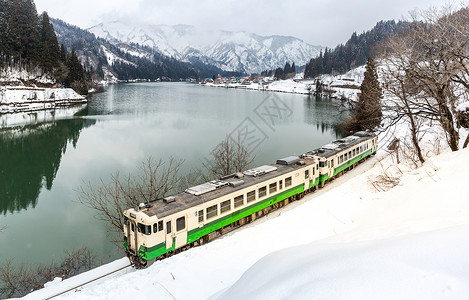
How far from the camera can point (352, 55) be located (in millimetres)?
137500

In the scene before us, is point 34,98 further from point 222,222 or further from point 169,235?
point 169,235

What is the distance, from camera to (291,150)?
29.8m

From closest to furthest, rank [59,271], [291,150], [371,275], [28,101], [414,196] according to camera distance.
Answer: [371,275]
[414,196]
[59,271]
[291,150]
[28,101]

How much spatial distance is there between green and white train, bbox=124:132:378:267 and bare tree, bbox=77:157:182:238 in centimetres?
304

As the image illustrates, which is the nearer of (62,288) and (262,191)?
(62,288)

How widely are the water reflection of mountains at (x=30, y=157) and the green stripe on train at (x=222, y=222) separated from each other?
41.1 feet

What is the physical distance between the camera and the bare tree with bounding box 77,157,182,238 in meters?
15.6

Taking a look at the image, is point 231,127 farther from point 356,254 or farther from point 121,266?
point 356,254

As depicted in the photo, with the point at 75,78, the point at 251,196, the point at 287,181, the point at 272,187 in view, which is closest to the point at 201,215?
the point at 251,196

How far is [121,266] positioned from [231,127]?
29.2 m

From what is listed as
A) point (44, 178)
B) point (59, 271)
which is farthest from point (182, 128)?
point (59, 271)

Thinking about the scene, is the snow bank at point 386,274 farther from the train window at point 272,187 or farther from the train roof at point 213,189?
the train window at point 272,187

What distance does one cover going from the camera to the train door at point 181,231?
11.6 meters

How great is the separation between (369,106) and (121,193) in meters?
16.6
